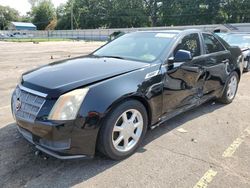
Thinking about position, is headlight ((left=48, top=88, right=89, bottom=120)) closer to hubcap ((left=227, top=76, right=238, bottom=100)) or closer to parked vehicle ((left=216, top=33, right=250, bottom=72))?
hubcap ((left=227, top=76, right=238, bottom=100))

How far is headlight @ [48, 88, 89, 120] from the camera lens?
2.84 meters

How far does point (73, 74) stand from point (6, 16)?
116 m

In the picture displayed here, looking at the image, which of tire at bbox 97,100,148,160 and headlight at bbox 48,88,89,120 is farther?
tire at bbox 97,100,148,160

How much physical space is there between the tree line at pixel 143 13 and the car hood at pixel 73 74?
192 ft

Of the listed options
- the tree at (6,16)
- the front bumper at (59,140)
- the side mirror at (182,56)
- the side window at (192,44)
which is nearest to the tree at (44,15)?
the tree at (6,16)

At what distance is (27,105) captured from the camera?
308cm

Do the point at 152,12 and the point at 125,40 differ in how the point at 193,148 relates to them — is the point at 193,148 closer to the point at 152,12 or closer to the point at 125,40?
the point at 125,40

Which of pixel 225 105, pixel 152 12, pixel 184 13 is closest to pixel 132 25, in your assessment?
pixel 152 12

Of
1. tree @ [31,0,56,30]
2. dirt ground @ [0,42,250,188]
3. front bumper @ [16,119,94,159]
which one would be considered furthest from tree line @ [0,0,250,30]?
front bumper @ [16,119,94,159]

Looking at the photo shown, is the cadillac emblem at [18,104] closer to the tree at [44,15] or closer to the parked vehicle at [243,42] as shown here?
the parked vehicle at [243,42]

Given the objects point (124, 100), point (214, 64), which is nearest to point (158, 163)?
point (124, 100)

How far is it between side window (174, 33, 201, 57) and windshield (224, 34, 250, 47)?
6.41 m

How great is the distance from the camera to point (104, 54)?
444 centimetres

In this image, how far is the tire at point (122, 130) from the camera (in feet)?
10.2
